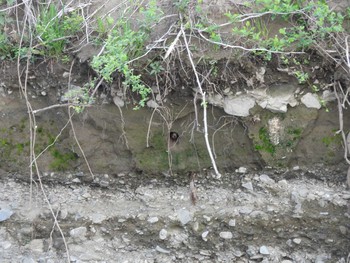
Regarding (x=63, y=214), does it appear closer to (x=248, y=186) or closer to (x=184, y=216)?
(x=184, y=216)

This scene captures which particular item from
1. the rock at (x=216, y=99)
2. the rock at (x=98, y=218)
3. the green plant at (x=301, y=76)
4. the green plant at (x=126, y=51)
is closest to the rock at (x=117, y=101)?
the green plant at (x=126, y=51)

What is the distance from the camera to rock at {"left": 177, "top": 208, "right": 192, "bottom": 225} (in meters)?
2.85

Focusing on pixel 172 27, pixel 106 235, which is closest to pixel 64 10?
pixel 172 27

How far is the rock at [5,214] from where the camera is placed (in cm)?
289

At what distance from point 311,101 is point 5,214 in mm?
1648

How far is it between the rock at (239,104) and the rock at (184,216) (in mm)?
546

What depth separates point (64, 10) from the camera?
2.91 meters

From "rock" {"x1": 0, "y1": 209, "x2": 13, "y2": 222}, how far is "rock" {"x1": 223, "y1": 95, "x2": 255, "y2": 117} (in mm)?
1215

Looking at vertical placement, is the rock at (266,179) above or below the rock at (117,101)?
below

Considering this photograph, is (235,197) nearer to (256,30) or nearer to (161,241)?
(161,241)

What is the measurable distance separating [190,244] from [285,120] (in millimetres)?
785

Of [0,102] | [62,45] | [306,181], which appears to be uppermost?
[62,45]

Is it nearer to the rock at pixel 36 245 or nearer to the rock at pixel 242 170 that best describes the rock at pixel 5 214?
the rock at pixel 36 245

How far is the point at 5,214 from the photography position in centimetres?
290
